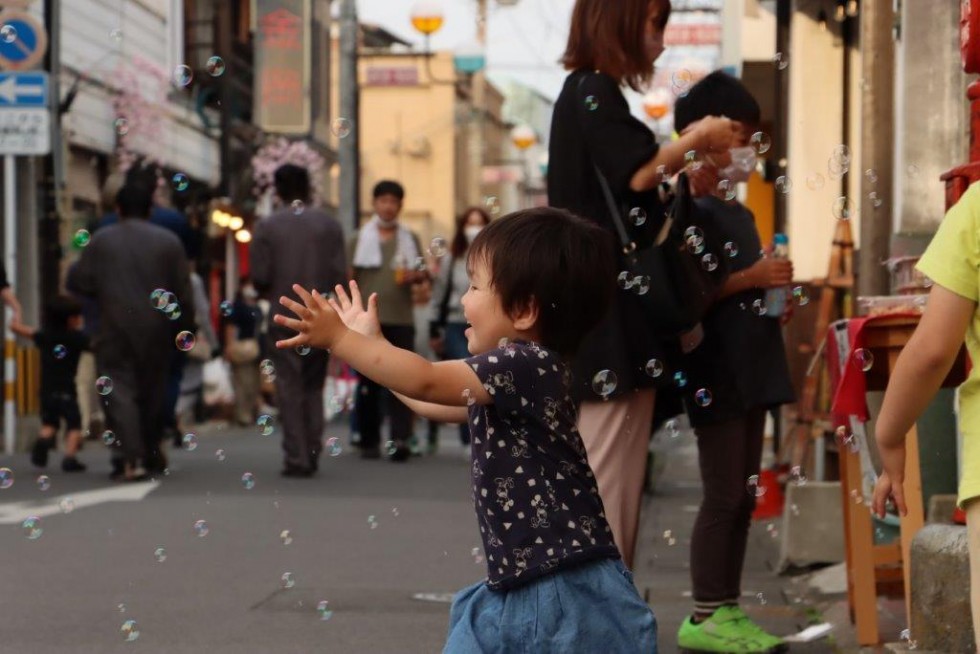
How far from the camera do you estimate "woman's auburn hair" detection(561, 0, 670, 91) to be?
5.24 metres

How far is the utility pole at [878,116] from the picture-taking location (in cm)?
805

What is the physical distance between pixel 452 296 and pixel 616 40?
856 centimetres

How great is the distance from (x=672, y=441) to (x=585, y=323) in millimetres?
14516

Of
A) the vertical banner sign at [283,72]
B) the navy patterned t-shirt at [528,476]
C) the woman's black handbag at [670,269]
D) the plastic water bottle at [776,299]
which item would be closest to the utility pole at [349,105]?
the vertical banner sign at [283,72]

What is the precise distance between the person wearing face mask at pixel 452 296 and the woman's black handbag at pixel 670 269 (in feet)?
27.1

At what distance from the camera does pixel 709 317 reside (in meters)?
5.70

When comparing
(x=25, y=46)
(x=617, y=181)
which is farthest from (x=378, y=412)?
(x=617, y=181)

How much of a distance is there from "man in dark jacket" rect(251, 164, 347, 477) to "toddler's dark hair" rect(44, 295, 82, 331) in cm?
162

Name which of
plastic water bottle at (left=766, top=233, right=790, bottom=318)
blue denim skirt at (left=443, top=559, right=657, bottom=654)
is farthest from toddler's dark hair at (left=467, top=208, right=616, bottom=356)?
plastic water bottle at (left=766, top=233, right=790, bottom=318)

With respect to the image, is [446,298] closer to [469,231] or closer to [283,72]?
[469,231]

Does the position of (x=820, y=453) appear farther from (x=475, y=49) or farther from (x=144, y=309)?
(x=475, y=49)

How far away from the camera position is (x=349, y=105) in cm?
2552

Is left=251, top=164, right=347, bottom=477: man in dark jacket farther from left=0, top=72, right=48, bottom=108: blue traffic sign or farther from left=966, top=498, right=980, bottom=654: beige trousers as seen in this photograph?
left=966, top=498, right=980, bottom=654: beige trousers

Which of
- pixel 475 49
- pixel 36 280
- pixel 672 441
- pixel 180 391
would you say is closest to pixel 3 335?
pixel 36 280
